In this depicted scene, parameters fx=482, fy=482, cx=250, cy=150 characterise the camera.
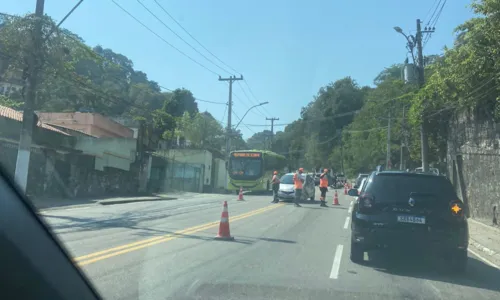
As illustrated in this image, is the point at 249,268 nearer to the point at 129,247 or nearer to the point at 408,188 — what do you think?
the point at 129,247

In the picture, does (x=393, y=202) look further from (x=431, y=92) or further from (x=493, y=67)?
(x=431, y=92)

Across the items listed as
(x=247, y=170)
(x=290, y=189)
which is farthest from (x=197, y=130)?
(x=290, y=189)

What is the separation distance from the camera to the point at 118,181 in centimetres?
3250

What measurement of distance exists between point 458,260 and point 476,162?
1284cm

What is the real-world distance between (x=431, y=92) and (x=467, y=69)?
6.27 m

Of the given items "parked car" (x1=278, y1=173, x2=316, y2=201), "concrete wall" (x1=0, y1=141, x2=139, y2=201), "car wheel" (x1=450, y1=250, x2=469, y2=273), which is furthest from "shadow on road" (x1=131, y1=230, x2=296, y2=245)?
"parked car" (x1=278, y1=173, x2=316, y2=201)

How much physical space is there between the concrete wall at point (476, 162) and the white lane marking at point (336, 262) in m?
9.18

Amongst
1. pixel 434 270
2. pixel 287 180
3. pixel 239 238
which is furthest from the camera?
pixel 287 180

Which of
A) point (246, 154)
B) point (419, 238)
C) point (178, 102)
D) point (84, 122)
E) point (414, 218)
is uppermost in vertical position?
point (178, 102)

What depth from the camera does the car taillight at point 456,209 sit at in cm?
812

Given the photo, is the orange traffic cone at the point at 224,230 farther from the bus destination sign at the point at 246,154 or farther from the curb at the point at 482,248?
the bus destination sign at the point at 246,154

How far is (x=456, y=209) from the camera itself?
8.14 m

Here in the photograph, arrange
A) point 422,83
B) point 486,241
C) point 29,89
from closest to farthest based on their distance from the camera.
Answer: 1. point 486,241
2. point 29,89
3. point 422,83

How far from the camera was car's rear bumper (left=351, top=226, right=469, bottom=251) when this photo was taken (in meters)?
8.01
